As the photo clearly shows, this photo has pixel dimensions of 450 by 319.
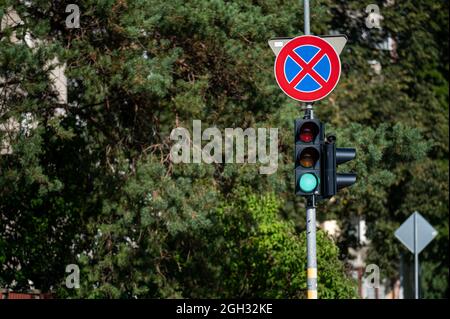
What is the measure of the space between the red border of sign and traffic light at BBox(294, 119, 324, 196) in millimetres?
790

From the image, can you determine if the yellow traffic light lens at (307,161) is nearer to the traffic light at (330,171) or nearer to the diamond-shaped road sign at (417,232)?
the traffic light at (330,171)

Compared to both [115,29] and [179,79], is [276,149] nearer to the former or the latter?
[179,79]

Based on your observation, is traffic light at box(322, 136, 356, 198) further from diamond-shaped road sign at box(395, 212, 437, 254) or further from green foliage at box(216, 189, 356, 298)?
diamond-shaped road sign at box(395, 212, 437, 254)

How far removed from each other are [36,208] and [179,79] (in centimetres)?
413

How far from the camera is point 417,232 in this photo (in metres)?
23.3

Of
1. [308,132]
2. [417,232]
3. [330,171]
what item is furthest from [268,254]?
[308,132]

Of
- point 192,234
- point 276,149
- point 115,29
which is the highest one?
point 115,29

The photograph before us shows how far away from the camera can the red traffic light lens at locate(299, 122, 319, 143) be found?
46.3 ft

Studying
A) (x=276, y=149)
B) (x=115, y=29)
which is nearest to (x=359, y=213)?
(x=276, y=149)

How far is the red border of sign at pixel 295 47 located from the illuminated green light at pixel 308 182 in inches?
45.4

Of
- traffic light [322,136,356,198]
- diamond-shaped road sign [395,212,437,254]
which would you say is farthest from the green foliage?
traffic light [322,136,356,198]

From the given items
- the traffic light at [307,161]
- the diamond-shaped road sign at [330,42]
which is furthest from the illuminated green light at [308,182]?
the diamond-shaped road sign at [330,42]

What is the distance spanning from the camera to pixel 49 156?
2161 cm

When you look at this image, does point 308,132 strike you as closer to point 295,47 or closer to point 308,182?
point 308,182
